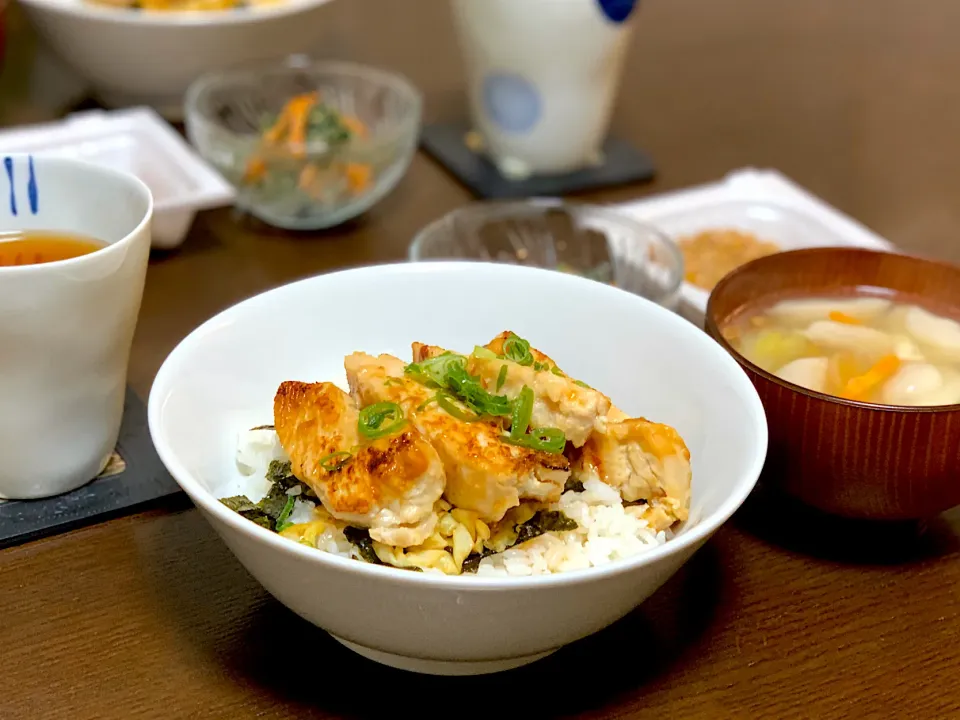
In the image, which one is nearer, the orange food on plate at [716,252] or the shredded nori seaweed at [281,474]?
the shredded nori seaweed at [281,474]

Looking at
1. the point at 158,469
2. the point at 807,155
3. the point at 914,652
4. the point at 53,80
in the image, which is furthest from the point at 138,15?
the point at 914,652

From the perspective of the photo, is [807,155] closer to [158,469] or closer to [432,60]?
[432,60]

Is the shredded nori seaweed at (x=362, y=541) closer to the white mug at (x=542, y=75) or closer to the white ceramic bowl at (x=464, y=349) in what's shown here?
the white ceramic bowl at (x=464, y=349)

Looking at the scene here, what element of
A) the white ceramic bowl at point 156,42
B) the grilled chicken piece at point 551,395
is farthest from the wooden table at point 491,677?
the white ceramic bowl at point 156,42

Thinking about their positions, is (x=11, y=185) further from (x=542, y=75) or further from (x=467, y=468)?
(x=542, y=75)

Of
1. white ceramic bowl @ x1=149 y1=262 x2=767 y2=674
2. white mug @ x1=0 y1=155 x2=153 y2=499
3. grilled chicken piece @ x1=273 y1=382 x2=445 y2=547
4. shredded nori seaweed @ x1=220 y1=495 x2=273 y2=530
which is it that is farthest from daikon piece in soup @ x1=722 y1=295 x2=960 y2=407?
white mug @ x1=0 y1=155 x2=153 y2=499

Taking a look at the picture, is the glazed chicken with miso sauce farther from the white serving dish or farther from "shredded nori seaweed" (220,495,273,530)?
the white serving dish

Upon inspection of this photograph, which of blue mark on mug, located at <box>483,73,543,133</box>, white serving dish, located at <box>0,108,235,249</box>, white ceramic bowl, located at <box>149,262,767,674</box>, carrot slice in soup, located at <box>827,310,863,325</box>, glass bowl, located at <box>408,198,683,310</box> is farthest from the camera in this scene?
blue mark on mug, located at <box>483,73,543,133</box>
